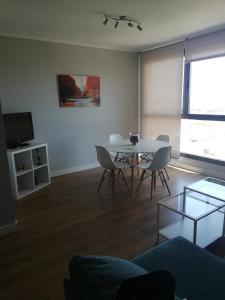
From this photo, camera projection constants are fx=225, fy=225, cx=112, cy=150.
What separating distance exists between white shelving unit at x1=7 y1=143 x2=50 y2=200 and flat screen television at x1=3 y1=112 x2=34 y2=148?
0.56 feet

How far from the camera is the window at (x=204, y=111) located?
398cm

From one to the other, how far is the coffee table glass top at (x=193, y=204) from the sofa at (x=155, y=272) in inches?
17.6

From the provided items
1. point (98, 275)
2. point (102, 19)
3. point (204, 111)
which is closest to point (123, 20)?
point (102, 19)

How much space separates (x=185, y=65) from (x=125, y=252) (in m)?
3.62

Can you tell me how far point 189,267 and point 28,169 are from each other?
293cm

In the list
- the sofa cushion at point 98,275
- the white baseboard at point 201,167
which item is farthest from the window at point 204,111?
A: the sofa cushion at point 98,275

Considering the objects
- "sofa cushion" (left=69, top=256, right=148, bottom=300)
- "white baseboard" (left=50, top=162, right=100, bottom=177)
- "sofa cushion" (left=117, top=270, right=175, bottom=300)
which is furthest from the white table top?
"sofa cushion" (left=117, top=270, right=175, bottom=300)

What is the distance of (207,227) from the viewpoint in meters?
2.37

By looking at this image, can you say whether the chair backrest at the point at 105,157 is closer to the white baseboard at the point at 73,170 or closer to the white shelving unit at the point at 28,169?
the white shelving unit at the point at 28,169

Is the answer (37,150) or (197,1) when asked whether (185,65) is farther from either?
(37,150)

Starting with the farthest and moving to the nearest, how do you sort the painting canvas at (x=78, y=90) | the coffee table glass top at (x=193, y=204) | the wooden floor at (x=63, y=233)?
the painting canvas at (x=78, y=90) < the coffee table glass top at (x=193, y=204) < the wooden floor at (x=63, y=233)

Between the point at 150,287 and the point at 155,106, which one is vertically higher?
the point at 155,106

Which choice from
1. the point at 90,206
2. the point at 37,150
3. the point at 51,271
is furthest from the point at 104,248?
the point at 37,150

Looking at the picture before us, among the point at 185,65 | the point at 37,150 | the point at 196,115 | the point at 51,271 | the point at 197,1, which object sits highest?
the point at 197,1
